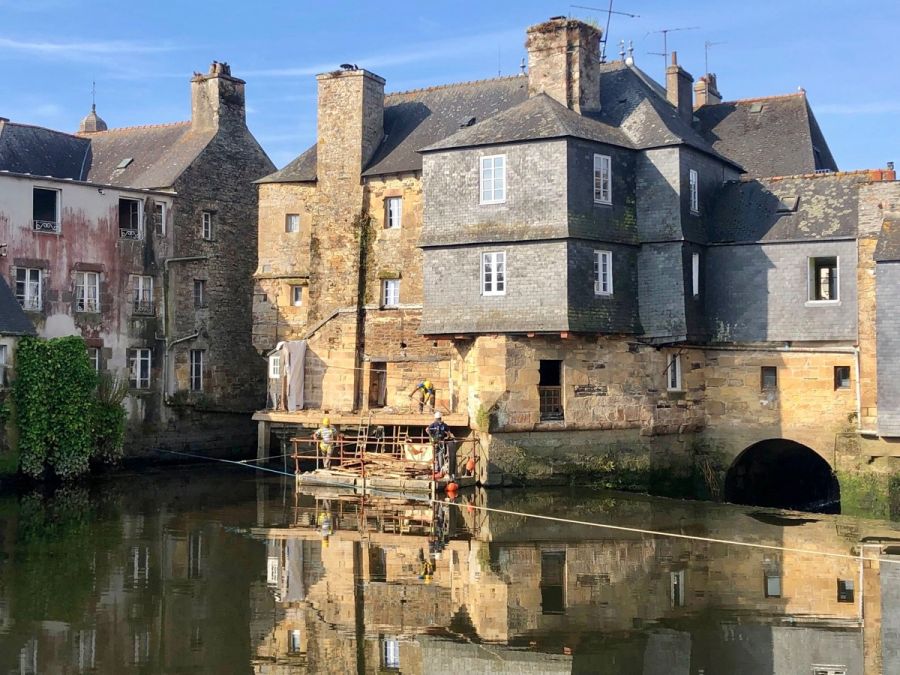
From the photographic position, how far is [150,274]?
120ft

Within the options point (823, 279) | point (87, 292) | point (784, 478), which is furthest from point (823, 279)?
point (87, 292)

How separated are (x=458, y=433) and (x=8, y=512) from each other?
425 inches

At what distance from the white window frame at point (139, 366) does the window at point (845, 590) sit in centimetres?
2477

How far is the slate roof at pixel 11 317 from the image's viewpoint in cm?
3023

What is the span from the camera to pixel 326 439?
96.0 feet

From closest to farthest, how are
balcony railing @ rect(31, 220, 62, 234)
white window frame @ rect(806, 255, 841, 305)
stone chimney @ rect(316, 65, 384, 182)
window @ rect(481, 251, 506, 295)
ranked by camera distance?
1. white window frame @ rect(806, 255, 841, 305)
2. window @ rect(481, 251, 506, 295)
3. balcony railing @ rect(31, 220, 62, 234)
4. stone chimney @ rect(316, 65, 384, 182)

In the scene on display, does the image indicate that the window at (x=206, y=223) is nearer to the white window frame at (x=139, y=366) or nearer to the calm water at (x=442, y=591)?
the white window frame at (x=139, y=366)

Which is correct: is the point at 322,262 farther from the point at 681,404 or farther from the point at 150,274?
the point at 681,404

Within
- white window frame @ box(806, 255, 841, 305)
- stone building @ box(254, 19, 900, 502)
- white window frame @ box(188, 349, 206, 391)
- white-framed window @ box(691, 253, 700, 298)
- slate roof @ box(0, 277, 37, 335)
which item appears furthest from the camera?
white window frame @ box(188, 349, 206, 391)

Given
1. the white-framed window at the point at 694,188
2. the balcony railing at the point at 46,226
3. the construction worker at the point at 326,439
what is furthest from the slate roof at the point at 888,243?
the balcony railing at the point at 46,226

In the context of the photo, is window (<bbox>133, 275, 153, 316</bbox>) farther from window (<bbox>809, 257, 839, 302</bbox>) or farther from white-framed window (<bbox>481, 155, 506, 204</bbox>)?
window (<bbox>809, 257, 839, 302</bbox>)

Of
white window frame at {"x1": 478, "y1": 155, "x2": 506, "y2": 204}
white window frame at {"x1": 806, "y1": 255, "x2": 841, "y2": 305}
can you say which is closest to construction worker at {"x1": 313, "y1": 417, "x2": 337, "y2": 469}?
white window frame at {"x1": 478, "y1": 155, "x2": 506, "y2": 204}

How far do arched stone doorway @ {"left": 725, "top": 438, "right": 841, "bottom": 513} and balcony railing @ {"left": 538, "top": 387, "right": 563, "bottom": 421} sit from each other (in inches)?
217

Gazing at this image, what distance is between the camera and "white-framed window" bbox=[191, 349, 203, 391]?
124 ft
